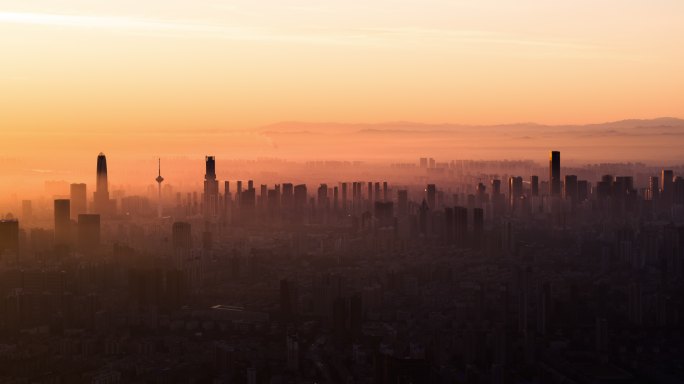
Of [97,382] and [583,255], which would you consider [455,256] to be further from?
[97,382]

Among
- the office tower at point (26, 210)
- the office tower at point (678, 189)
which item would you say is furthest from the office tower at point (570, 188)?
the office tower at point (26, 210)

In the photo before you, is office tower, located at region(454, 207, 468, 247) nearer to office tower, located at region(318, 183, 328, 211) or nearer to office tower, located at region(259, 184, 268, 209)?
office tower, located at region(318, 183, 328, 211)

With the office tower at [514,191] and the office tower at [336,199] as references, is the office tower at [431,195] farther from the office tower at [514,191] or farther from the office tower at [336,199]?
the office tower at [336,199]

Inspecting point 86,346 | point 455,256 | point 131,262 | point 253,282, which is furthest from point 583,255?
point 86,346

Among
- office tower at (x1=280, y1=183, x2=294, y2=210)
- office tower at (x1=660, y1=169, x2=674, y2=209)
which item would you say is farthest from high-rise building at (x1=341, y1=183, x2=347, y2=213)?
office tower at (x1=660, y1=169, x2=674, y2=209)

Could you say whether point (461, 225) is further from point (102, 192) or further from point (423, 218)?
point (102, 192)

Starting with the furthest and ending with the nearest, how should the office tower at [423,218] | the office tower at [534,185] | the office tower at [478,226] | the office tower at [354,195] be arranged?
1. the office tower at [534,185]
2. the office tower at [354,195]
3. the office tower at [423,218]
4. the office tower at [478,226]
